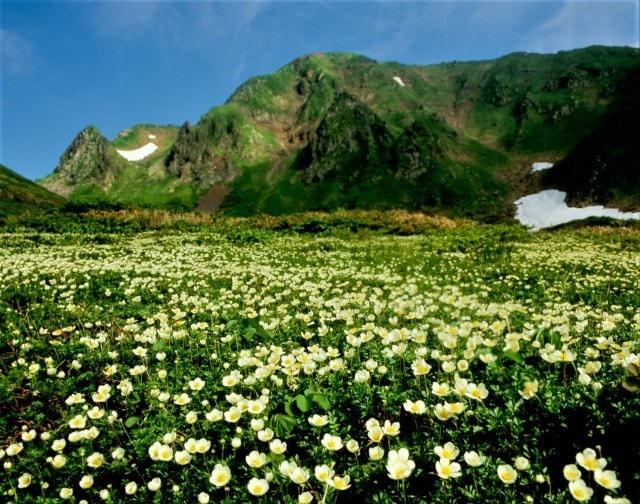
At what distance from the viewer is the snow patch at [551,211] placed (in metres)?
72.6

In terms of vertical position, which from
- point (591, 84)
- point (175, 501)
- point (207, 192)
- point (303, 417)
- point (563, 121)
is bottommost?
point (175, 501)

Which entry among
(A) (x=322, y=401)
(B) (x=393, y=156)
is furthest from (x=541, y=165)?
(A) (x=322, y=401)

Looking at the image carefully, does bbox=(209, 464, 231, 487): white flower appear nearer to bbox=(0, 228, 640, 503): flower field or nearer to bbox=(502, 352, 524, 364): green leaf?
bbox=(0, 228, 640, 503): flower field

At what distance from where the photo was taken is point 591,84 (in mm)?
177625

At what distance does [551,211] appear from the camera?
8481 centimetres

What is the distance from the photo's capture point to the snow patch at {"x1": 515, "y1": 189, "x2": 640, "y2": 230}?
238ft

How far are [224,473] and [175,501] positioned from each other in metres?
0.58

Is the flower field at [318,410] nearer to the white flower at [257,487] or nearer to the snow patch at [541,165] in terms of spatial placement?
the white flower at [257,487]

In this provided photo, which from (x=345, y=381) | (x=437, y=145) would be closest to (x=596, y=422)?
(x=345, y=381)

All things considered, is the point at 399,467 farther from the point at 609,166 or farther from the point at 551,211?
the point at 609,166

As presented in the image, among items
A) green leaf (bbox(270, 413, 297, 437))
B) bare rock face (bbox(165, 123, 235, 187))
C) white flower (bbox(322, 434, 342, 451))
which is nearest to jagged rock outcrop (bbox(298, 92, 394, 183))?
bare rock face (bbox(165, 123, 235, 187))

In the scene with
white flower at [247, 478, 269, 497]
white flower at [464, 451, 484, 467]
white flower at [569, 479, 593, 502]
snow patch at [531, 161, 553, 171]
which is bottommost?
white flower at [247, 478, 269, 497]

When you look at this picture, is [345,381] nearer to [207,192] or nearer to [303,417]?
[303,417]

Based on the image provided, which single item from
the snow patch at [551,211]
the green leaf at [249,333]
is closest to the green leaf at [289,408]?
the green leaf at [249,333]
